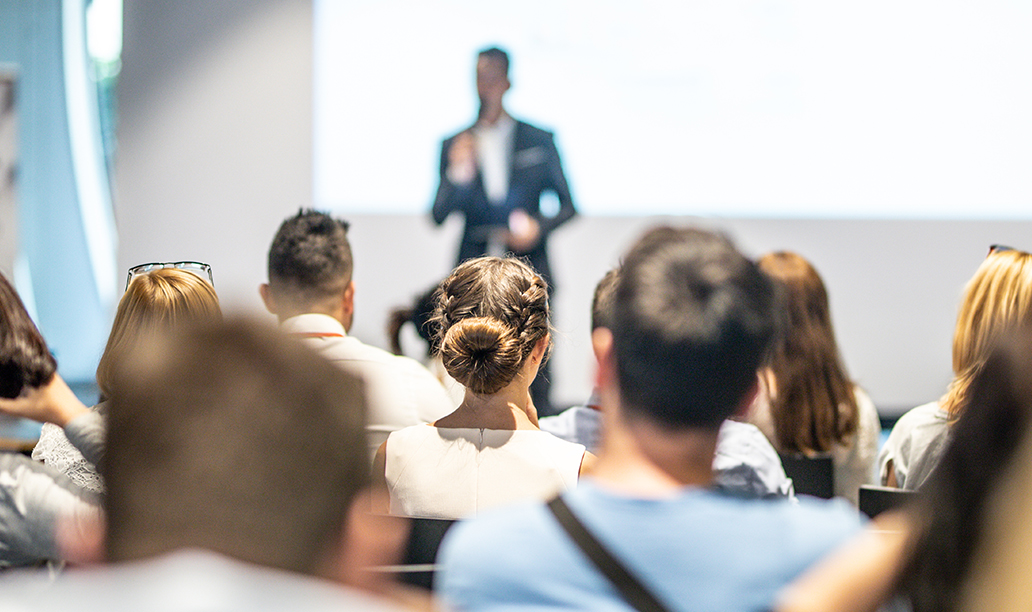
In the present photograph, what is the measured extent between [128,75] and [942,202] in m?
4.62

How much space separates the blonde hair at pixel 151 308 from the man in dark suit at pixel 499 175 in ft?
8.22

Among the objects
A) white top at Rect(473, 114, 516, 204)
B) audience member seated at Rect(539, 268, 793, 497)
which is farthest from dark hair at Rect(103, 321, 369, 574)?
white top at Rect(473, 114, 516, 204)

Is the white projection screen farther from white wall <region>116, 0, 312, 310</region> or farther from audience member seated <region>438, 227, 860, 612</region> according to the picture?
audience member seated <region>438, 227, 860, 612</region>

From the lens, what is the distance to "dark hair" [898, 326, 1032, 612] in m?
0.83

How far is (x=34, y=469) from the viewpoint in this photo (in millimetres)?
1313

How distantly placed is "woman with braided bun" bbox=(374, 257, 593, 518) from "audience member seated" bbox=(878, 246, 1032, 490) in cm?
83

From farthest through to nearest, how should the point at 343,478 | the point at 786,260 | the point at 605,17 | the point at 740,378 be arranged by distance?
the point at 605,17 → the point at 786,260 → the point at 740,378 → the point at 343,478

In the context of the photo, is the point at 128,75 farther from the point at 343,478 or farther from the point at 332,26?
the point at 343,478

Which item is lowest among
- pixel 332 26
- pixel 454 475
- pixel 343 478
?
pixel 454 475

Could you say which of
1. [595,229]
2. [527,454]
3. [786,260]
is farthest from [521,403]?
[595,229]

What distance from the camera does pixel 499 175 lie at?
4352 mm

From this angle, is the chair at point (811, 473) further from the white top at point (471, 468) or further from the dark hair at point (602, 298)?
the white top at point (471, 468)

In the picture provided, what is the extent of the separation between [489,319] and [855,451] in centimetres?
123

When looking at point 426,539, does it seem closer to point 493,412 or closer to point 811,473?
point 493,412
